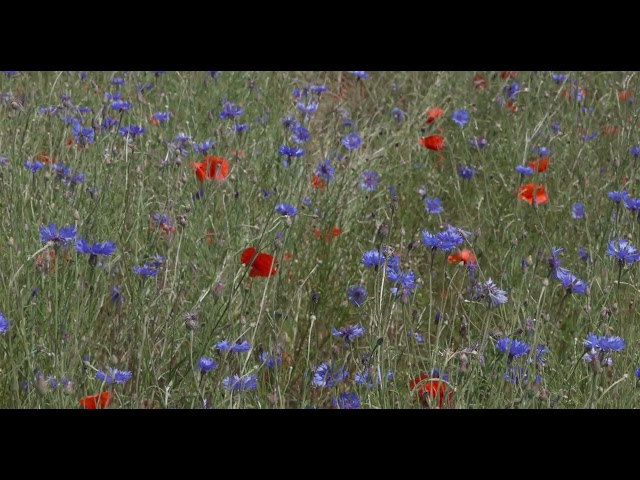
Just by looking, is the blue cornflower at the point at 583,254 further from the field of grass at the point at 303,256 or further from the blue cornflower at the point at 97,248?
the blue cornflower at the point at 97,248

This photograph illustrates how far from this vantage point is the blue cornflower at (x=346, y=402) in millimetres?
1750

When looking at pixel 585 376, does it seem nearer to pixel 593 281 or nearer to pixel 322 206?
pixel 593 281

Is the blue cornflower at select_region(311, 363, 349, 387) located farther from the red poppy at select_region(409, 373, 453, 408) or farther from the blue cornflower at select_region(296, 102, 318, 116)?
the blue cornflower at select_region(296, 102, 318, 116)

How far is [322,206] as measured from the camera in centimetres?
280

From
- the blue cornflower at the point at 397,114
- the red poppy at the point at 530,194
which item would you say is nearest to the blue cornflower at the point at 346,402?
the red poppy at the point at 530,194

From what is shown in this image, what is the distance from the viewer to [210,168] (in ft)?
8.38

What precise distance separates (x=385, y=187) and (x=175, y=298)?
143cm

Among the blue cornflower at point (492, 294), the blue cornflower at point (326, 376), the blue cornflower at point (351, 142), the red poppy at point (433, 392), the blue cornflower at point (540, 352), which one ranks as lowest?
the red poppy at point (433, 392)

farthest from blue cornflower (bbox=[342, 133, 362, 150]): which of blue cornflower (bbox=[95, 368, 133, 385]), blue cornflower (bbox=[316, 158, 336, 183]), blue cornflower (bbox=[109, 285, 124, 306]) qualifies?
blue cornflower (bbox=[95, 368, 133, 385])

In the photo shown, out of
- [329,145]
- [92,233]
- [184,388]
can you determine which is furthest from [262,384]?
[329,145]

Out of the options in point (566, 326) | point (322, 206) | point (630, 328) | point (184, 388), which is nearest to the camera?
point (184, 388)

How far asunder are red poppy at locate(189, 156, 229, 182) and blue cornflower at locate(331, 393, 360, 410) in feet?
2.85

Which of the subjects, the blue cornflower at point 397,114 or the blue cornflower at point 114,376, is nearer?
the blue cornflower at point 114,376

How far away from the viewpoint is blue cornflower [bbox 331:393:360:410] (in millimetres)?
1750
